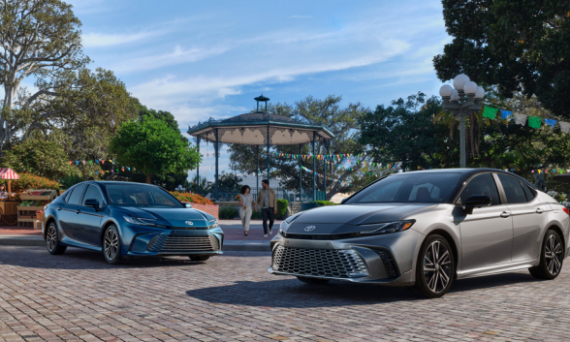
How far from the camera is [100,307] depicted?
6008 mm

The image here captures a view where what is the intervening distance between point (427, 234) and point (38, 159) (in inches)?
1374

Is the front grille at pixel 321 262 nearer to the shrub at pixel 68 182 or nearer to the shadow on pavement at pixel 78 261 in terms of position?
the shadow on pavement at pixel 78 261

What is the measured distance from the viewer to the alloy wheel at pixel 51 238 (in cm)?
1199

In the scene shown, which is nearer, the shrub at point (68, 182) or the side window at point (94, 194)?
the side window at point (94, 194)

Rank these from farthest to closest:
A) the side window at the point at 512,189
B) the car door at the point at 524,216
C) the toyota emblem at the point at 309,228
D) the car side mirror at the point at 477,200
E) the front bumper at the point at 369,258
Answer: the side window at the point at 512,189 < the car door at the point at 524,216 < the car side mirror at the point at 477,200 < the toyota emblem at the point at 309,228 < the front bumper at the point at 369,258

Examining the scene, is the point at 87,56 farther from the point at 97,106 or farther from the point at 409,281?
the point at 409,281

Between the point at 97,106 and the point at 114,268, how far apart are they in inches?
1444

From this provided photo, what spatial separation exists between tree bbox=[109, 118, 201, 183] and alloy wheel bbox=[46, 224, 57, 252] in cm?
2277

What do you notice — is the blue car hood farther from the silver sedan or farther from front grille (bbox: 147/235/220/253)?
the silver sedan

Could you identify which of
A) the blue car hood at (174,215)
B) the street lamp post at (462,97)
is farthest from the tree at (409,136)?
the blue car hood at (174,215)

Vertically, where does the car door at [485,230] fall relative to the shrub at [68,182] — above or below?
below

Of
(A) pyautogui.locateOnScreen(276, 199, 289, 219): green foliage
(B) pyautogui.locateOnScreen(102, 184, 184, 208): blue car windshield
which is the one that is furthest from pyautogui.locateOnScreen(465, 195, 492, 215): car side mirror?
(A) pyautogui.locateOnScreen(276, 199, 289, 219): green foliage

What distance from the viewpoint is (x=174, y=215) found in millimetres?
10203

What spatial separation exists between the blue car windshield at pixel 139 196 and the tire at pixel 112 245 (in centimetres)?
66
